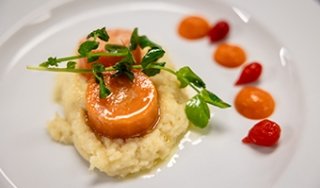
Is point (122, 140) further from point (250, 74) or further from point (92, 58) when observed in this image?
point (250, 74)

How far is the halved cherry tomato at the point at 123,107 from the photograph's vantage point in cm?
329

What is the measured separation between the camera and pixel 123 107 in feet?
10.9

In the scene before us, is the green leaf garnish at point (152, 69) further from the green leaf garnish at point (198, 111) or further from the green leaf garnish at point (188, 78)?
the green leaf garnish at point (198, 111)

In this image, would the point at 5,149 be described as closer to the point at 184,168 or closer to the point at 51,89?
the point at 51,89

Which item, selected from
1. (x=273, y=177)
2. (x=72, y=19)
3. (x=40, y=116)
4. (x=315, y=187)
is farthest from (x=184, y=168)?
(x=72, y=19)

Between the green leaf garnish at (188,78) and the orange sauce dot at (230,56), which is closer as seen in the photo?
the green leaf garnish at (188,78)

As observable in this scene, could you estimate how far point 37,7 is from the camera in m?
4.31

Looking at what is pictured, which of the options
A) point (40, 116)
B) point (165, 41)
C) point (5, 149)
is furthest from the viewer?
point (165, 41)

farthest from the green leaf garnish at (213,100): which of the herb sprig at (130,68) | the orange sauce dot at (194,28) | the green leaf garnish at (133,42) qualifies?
the orange sauce dot at (194,28)

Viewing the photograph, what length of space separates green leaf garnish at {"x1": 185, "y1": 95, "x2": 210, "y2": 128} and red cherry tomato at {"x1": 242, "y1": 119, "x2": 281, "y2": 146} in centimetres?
34

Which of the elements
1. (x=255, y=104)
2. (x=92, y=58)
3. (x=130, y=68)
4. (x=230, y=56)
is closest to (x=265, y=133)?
(x=255, y=104)

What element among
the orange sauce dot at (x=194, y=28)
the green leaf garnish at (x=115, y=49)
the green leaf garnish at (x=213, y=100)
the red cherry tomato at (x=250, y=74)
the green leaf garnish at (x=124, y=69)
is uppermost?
the green leaf garnish at (x=115, y=49)

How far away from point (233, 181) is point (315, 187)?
551 mm

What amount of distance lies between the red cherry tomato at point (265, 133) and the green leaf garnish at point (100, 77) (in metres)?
1.05
